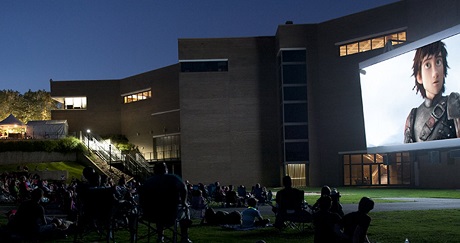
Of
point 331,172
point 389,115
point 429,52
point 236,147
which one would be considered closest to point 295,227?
point 429,52

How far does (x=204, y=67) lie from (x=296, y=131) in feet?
35.9

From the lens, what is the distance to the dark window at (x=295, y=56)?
5122cm

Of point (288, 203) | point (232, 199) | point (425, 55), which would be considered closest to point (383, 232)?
point (288, 203)

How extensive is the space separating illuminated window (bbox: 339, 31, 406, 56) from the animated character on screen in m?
21.4

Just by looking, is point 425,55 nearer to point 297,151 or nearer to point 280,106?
point 297,151

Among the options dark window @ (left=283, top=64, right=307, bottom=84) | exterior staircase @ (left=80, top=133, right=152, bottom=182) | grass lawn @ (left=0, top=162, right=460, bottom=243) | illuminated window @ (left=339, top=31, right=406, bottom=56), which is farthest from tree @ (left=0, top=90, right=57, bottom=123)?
grass lawn @ (left=0, top=162, right=460, bottom=243)

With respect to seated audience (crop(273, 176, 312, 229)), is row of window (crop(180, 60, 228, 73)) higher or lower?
higher

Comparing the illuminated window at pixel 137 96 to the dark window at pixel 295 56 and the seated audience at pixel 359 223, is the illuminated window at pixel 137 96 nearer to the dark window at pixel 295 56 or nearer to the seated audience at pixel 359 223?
the dark window at pixel 295 56

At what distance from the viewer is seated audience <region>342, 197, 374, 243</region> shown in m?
7.91

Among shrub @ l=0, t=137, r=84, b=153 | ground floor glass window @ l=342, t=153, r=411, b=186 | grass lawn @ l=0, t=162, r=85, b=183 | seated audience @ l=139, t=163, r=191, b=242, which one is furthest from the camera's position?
shrub @ l=0, t=137, r=84, b=153

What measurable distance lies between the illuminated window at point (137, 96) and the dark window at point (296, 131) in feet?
61.2

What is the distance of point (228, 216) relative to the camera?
15242 mm

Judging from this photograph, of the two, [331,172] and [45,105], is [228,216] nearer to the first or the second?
[331,172]

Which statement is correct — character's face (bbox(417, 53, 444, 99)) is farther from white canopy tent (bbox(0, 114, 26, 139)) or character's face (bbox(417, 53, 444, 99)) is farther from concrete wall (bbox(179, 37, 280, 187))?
white canopy tent (bbox(0, 114, 26, 139))
